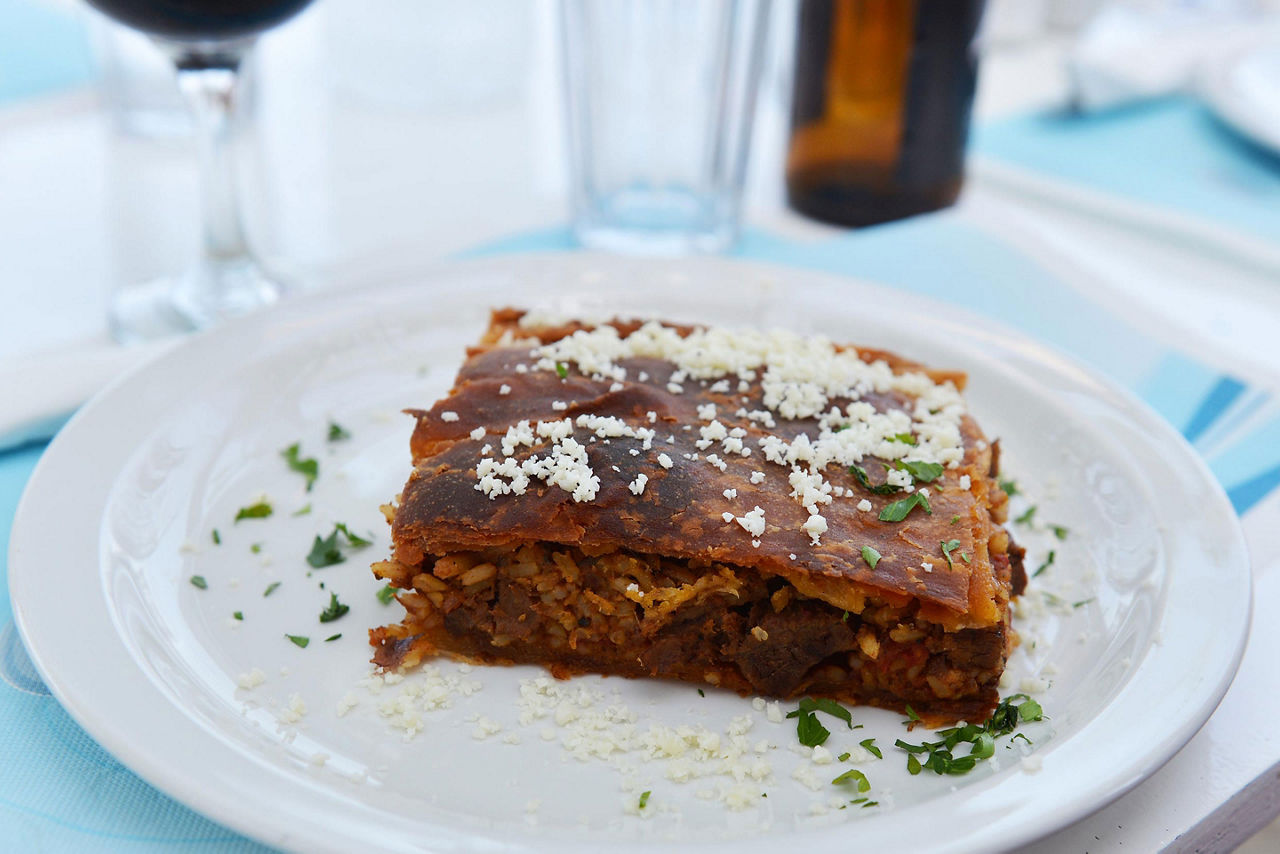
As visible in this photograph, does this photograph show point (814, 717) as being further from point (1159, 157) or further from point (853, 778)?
point (1159, 157)

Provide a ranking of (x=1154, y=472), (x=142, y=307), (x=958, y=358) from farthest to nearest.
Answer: (x=142, y=307)
(x=958, y=358)
(x=1154, y=472)

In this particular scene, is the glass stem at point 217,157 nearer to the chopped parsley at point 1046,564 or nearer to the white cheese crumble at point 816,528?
the white cheese crumble at point 816,528

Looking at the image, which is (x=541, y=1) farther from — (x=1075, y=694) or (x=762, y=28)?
(x=1075, y=694)

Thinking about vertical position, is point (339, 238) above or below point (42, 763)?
below

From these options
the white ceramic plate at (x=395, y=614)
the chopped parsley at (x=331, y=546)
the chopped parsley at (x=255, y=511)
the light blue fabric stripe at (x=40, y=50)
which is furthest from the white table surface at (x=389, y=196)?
the chopped parsley at (x=331, y=546)

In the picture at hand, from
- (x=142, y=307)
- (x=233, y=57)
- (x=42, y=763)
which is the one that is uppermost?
(x=233, y=57)

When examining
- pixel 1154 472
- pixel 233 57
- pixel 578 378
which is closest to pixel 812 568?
pixel 578 378

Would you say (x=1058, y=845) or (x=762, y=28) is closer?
(x=1058, y=845)
